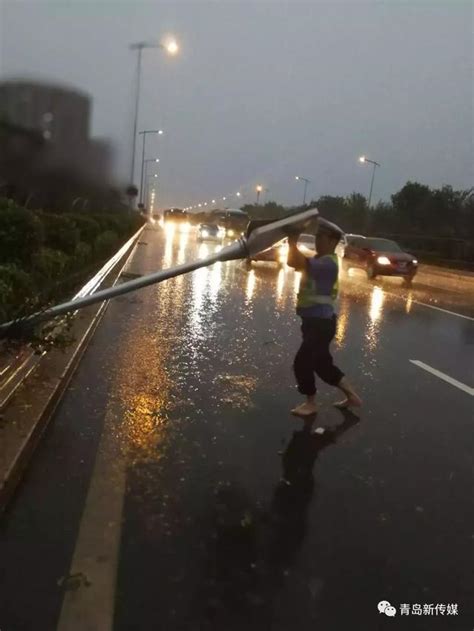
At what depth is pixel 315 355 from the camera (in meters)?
5.69

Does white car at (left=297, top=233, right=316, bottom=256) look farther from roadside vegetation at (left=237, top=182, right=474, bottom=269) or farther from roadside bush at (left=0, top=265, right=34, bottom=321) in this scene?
roadside vegetation at (left=237, top=182, right=474, bottom=269)

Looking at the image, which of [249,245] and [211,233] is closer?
[249,245]

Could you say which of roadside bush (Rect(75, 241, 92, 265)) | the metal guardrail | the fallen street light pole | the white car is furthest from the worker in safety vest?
roadside bush (Rect(75, 241, 92, 265))

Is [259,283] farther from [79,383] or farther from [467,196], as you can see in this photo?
[467,196]

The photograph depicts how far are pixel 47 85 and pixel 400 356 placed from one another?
587cm

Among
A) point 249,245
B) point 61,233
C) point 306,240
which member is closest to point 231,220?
point 61,233

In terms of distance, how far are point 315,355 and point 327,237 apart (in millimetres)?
1041

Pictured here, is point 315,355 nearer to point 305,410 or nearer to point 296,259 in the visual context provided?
point 305,410

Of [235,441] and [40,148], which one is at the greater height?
[40,148]

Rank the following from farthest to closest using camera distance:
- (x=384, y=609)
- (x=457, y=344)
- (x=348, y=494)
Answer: (x=457, y=344) → (x=348, y=494) → (x=384, y=609)

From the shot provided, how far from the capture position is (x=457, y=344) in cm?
1086

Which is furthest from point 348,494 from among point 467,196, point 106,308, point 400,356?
point 467,196

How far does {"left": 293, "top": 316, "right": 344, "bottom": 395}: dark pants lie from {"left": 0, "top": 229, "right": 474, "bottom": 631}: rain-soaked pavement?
1.24 ft
